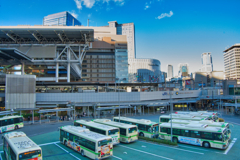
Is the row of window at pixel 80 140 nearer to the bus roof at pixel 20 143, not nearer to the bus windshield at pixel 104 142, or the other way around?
the bus windshield at pixel 104 142

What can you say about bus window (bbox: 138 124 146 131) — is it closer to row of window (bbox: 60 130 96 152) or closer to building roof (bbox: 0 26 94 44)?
row of window (bbox: 60 130 96 152)

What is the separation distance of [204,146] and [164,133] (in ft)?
14.9

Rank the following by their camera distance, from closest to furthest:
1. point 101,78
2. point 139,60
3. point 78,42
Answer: point 78,42
point 101,78
point 139,60

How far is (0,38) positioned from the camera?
5809cm

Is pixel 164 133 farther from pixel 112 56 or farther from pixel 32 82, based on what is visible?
pixel 112 56

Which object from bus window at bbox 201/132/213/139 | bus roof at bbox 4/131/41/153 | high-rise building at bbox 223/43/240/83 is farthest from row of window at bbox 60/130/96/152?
high-rise building at bbox 223/43/240/83

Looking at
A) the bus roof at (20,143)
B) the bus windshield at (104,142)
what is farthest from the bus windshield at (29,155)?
the bus windshield at (104,142)

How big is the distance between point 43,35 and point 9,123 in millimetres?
37571

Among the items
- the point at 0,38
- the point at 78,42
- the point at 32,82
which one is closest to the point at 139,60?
the point at 78,42

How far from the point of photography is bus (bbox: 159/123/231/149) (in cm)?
1670

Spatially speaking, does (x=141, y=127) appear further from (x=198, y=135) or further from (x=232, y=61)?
(x=232, y=61)

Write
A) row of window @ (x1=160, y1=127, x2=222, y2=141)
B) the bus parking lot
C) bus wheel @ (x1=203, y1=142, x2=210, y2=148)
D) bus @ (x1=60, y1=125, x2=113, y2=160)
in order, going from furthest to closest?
1. bus wheel @ (x1=203, y1=142, x2=210, y2=148)
2. row of window @ (x1=160, y1=127, x2=222, y2=141)
3. the bus parking lot
4. bus @ (x1=60, y1=125, x2=113, y2=160)

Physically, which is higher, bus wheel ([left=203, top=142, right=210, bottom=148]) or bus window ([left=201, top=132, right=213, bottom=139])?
bus window ([left=201, top=132, right=213, bottom=139])

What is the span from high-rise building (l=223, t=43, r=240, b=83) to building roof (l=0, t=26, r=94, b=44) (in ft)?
448
